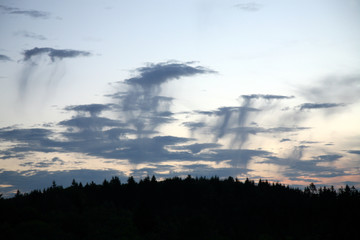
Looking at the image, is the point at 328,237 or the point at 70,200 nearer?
the point at 328,237

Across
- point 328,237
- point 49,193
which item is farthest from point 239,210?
point 49,193

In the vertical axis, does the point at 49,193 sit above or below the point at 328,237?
above

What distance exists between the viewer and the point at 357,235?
154 m

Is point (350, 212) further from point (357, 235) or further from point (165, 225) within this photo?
point (165, 225)

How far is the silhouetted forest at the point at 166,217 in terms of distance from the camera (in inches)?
5108

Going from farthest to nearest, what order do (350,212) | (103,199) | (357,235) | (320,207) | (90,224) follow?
(103,199) → (320,207) → (350,212) → (357,235) → (90,224)

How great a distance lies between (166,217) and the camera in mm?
164500

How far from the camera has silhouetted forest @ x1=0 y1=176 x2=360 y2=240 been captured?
130m

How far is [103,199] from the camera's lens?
19550cm

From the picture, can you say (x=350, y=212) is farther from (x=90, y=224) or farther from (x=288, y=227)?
(x=90, y=224)

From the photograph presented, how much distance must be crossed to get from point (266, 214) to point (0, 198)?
106582 millimetres

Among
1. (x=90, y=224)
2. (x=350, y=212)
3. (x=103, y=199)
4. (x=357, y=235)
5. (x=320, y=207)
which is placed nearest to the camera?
(x=90, y=224)

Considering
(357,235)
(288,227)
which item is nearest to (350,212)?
(357,235)

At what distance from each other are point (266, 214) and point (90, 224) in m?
76.3
